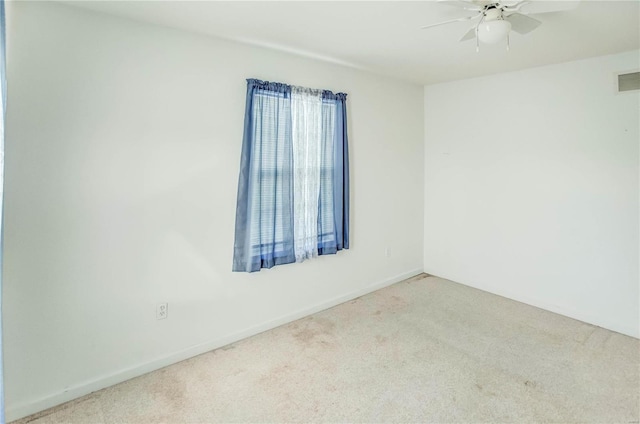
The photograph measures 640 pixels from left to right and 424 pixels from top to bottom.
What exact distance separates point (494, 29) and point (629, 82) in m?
1.89

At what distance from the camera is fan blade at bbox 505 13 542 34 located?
191cm

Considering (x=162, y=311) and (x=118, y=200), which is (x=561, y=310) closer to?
(x=162, y=311)

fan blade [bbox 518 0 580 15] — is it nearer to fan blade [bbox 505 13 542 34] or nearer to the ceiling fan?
the ceiling fan

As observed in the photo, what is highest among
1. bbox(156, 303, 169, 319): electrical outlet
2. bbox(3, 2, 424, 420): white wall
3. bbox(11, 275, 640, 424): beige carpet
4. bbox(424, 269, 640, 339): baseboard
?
bbox(3, 2, 424, 420): white wall

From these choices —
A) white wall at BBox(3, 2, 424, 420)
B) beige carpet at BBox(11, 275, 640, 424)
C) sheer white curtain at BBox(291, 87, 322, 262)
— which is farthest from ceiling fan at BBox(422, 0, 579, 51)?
beige carpet at BBox(11, 275, 640, 424)

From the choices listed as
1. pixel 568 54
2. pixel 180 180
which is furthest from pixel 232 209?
pixel 568 54

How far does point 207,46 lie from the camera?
2.48m

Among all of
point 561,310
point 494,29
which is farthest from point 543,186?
→ point 494,29

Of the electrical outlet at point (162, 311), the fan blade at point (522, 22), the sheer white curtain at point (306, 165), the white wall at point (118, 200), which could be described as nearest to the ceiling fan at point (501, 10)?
the fan blade at point (522, 22)

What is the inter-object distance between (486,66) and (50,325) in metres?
3.98

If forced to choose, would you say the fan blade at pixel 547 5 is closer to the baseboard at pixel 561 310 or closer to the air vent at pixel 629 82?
the air vent at pixel 629 82

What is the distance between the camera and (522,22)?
196 cm

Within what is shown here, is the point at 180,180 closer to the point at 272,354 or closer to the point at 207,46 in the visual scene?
the point at 207,46

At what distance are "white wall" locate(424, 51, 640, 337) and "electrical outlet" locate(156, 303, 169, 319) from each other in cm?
317
